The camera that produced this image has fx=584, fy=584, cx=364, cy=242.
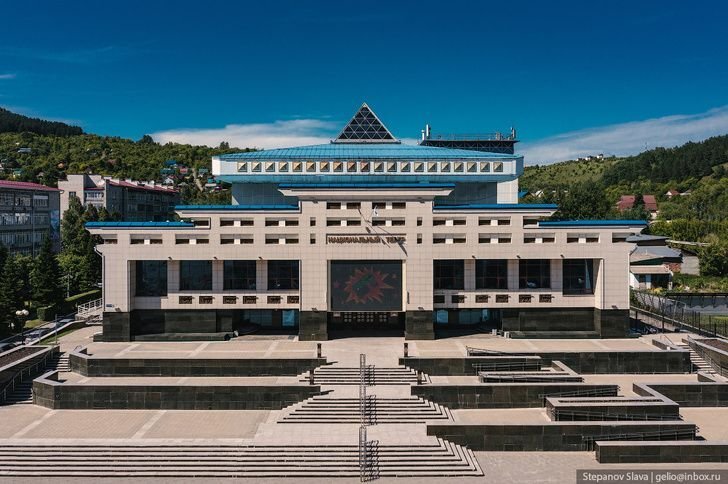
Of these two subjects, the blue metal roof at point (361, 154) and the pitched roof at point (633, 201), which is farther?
the pitched roof at point (633, 201)

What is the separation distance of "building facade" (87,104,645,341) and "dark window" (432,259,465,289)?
0.25 feet

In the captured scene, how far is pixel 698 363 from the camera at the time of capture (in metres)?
39.5

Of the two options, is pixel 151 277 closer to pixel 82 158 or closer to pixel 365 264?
pixel 365 264

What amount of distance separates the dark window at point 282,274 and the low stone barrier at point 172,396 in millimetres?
12649

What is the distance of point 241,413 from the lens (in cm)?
3256

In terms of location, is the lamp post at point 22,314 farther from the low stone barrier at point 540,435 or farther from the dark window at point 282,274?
the low stone barrier at point 540,435

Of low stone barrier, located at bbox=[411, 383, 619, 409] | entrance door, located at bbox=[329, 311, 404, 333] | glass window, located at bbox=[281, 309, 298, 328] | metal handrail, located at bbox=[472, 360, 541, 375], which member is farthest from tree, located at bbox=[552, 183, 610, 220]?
low stone barrier, located at bbox=[411, 383, 619, 409]

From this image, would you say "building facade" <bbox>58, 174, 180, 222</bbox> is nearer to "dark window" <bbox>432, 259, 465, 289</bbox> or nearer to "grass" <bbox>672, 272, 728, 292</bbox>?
"dark window" <bbox>432, 259, 465, 289</bbox>

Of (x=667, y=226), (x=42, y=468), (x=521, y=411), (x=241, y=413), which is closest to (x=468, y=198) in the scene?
(x=521, y=411)

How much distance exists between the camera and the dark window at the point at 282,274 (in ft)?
147

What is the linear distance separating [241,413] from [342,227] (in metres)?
15.6

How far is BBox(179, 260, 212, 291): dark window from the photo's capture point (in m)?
44.5

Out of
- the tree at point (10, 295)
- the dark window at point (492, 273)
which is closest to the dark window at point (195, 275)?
the tree at point (10, 295)

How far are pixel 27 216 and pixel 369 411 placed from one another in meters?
68.4
